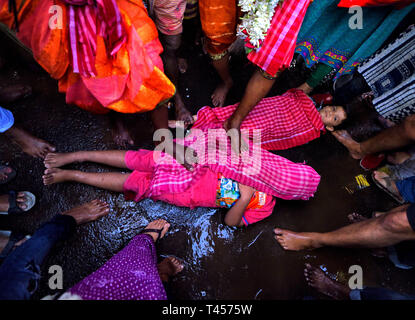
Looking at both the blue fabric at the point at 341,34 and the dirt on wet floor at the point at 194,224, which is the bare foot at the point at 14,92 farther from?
the blue fabric at the point at 341,34

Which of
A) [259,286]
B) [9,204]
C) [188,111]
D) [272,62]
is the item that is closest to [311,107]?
[272,62]

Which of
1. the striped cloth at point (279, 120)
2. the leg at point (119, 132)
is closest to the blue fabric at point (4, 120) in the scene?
the leg at point (119, 132)

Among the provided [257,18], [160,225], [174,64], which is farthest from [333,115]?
[160,225]

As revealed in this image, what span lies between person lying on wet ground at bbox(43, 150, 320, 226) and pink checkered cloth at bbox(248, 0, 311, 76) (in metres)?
0.73

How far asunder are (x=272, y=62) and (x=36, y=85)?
2280 millimetres

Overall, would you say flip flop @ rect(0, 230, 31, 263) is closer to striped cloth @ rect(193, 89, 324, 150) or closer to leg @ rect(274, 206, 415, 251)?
striped cloth @ rect(193, 89, 324, 150)

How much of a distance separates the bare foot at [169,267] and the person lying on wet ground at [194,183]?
1.43 feet

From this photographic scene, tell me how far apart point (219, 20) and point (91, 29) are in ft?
2.98

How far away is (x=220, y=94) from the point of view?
99.3 inches

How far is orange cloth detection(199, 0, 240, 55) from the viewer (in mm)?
1723

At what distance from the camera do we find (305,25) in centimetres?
200

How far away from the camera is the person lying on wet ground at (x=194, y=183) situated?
1773 millimetres

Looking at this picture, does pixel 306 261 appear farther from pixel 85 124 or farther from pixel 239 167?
pixel 85 124

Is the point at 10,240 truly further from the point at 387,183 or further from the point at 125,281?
the point at 387,183
